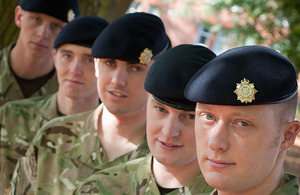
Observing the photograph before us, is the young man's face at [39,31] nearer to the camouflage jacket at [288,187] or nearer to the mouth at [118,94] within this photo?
the mouth at [118,94]

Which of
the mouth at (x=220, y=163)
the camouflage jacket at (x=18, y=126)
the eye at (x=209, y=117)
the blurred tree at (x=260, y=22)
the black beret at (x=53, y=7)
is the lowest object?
the blurred tree at (x=260, y=22)

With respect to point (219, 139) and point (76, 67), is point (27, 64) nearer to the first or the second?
point (76, 67)

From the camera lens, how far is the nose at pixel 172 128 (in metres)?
3.30

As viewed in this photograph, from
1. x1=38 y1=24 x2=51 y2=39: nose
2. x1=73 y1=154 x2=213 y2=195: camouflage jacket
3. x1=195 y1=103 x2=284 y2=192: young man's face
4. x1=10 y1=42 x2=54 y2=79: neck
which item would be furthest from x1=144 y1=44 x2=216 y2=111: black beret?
x1=10 y1=42 x2=54 y2=79: neck

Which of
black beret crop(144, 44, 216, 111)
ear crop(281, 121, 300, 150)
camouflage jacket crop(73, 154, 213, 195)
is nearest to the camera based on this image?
ear crop(281, 121, 300, 150)

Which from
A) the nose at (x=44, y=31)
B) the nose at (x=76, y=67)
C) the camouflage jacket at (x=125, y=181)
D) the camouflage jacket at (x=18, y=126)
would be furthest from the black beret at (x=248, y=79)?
the nose at (x=44, y=31)

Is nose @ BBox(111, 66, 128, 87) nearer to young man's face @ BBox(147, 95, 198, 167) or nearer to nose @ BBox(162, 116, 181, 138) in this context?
young man's face @ BBox(147, 95, 198, 167)

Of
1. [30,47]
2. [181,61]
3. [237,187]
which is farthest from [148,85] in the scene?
[30,47]

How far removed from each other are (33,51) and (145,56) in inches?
77.7

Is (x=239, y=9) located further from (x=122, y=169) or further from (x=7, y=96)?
(x=122, y=169)

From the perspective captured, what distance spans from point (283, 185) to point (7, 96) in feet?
12.7

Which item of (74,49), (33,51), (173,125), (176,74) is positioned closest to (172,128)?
(173,125)

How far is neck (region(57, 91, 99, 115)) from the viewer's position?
5.09m

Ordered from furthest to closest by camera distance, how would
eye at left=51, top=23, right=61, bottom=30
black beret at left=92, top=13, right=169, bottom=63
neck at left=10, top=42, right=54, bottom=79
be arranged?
neck at left=10, top=42, right=54, bottom=79 < eye at left=51, top=23, right=61, bottom=30 < black beret at left=92, top=13, right=169, bottom=63
